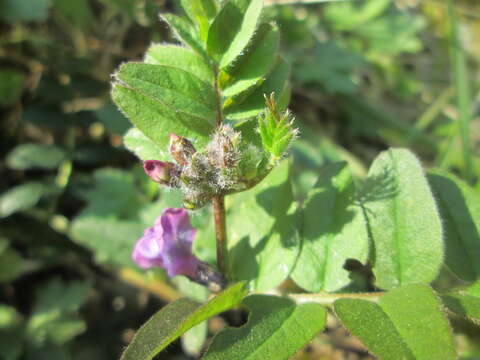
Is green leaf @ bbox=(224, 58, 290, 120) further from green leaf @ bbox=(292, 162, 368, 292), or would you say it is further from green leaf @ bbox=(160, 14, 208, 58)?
green leaf @ bbox=(292, 162, 368, 292)

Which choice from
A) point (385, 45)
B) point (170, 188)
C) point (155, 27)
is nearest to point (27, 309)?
point (155, 27)

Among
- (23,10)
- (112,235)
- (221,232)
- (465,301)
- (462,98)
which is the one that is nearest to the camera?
(465,301)

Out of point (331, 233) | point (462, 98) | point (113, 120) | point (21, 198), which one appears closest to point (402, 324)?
point (331, 233)

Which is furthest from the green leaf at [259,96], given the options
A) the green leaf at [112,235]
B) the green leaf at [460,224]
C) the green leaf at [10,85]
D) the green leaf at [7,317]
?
the green leaf at [10,85]

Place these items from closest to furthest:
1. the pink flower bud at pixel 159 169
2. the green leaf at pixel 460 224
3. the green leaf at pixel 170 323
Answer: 1. the green leaf at pixel 170 323
2. the pink flower bud at pixel 159 169
3. the green leaf at pixel 460 224

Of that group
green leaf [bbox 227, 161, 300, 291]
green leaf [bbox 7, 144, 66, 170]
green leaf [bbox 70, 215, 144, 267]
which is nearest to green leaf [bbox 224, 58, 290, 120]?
green leaf [bbox 227, 161, 300, 291]

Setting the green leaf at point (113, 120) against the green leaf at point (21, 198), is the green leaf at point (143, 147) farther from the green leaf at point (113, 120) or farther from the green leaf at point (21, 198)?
the green leaf at point (21, 198)

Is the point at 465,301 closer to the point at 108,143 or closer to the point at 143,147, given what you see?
the point at 143,147
